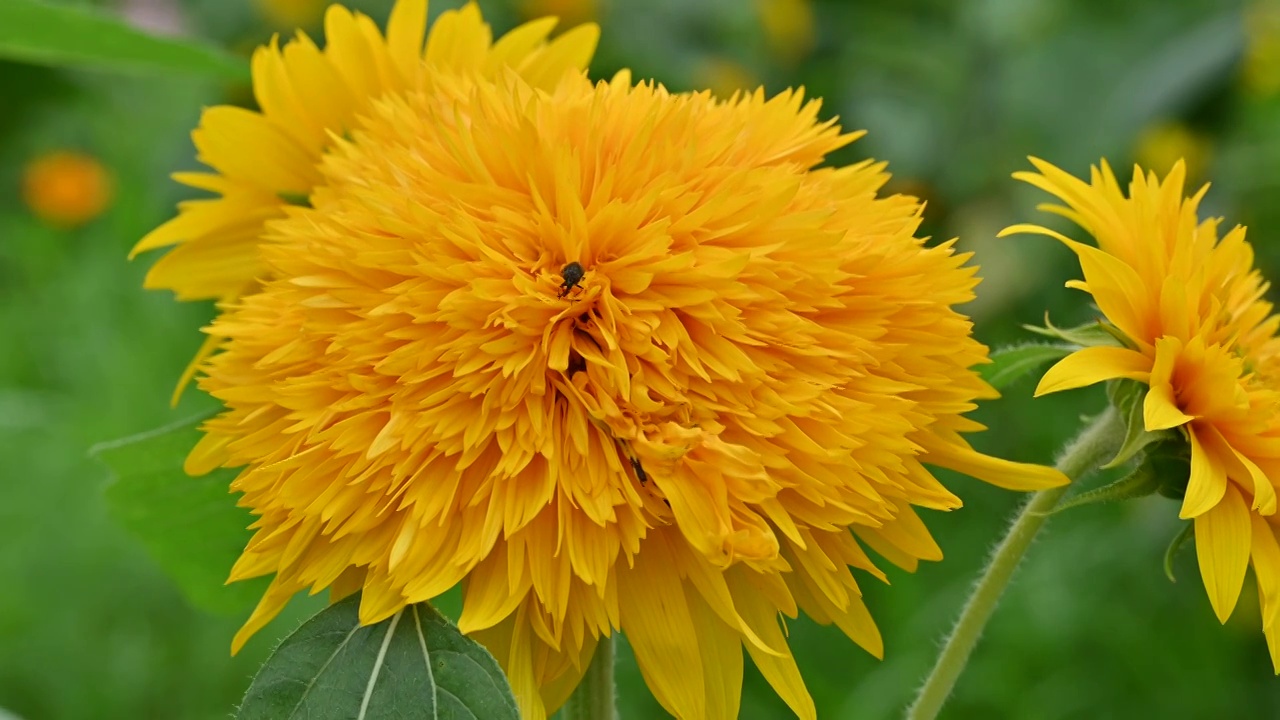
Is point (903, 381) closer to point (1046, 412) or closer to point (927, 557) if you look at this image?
point (927, 557)

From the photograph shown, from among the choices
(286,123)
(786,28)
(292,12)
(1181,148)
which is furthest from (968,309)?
(286,123)

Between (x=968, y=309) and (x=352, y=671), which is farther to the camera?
(x=968, y=309)

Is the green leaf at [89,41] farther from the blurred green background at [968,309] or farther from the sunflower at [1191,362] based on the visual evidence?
the blurred green background at [968,309]

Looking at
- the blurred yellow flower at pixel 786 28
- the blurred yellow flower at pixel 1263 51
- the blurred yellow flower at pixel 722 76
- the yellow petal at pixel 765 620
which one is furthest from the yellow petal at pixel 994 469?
the blurred yellow flower at pixel 786 28

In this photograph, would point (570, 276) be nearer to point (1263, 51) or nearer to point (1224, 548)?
point (1224, 548)

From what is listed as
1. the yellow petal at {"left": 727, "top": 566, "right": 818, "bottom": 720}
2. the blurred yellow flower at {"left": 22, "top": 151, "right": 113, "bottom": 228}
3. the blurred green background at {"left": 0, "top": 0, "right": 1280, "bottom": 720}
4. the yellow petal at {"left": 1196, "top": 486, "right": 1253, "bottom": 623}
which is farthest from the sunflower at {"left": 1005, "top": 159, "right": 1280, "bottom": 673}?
the blurred yellow flower at {"left": 22, "top": 151, "right": 113, "bottom": 228}

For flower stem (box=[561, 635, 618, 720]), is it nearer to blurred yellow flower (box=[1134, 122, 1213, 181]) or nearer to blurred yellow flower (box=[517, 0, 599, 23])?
blurred yellow flower (box=[517, 0, 599, 23])
